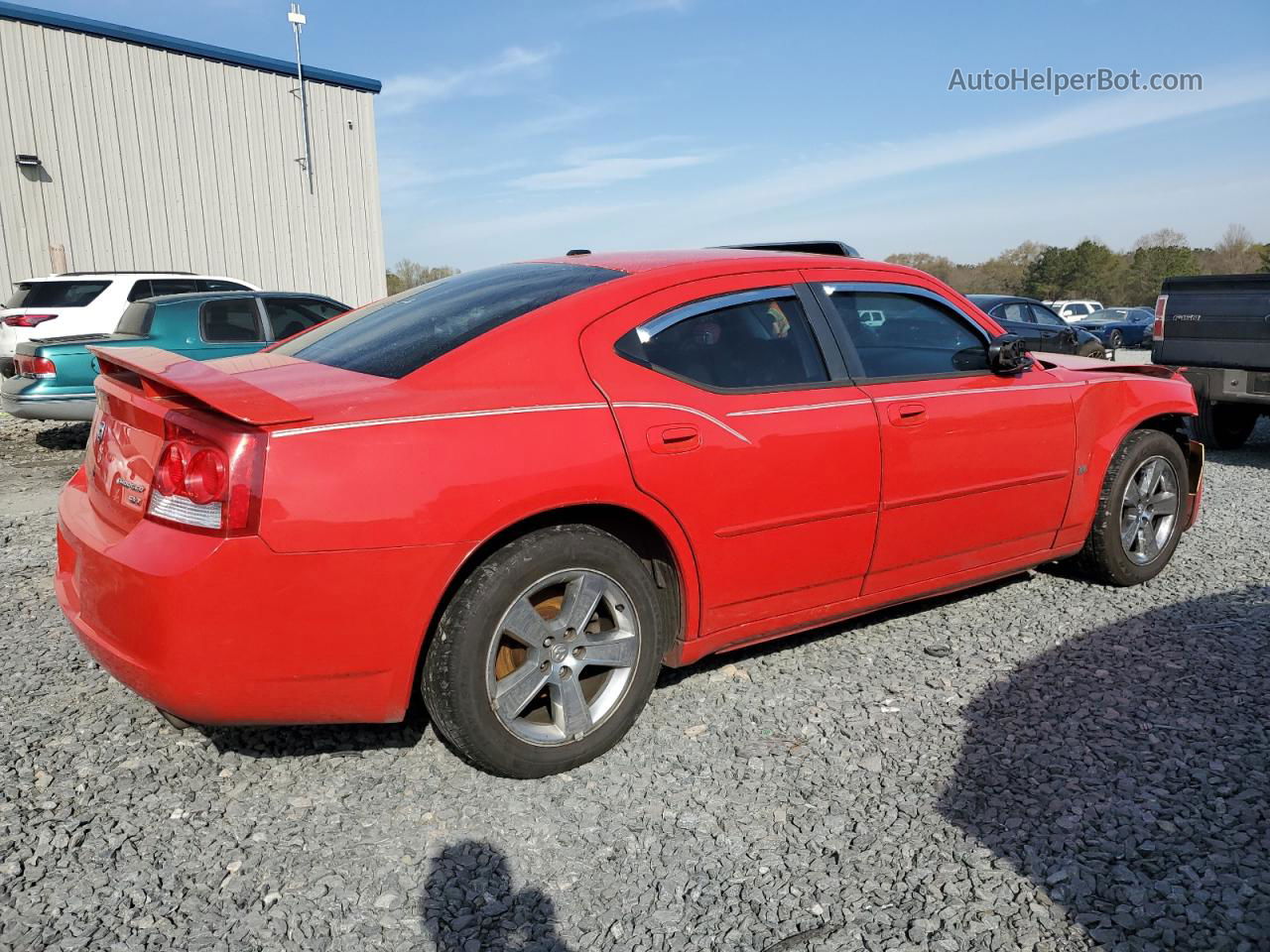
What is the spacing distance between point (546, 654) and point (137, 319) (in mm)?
7221

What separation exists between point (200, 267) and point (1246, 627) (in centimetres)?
1664

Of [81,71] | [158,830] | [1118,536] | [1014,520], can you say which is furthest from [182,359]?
[81,71]

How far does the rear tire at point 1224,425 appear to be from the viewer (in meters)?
8.43

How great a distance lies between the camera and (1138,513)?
456 centimetres

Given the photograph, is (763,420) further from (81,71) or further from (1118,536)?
(81,71)

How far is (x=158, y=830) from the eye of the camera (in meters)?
2.54

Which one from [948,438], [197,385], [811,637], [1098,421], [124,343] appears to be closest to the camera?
[197,385]

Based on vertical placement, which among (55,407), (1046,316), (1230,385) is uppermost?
(1046,316)

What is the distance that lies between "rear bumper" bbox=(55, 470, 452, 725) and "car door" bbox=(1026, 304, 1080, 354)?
15171mm

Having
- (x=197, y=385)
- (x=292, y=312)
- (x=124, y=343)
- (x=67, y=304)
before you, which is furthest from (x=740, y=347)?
(x=67, y=304)

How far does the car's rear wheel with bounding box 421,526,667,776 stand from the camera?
8.60ft

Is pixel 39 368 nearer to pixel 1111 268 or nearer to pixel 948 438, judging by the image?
pixel 948 438

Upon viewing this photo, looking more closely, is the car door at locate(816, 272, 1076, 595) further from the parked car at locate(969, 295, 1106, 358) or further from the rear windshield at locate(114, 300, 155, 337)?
the parked car at locate(969, 295, 1106, 358)

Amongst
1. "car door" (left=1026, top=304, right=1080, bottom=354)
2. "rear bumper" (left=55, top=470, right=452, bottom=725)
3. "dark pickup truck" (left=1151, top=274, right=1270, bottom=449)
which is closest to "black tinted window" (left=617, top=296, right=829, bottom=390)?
"rear bumper" (left=55, top=470, right=452, bottom=725)
